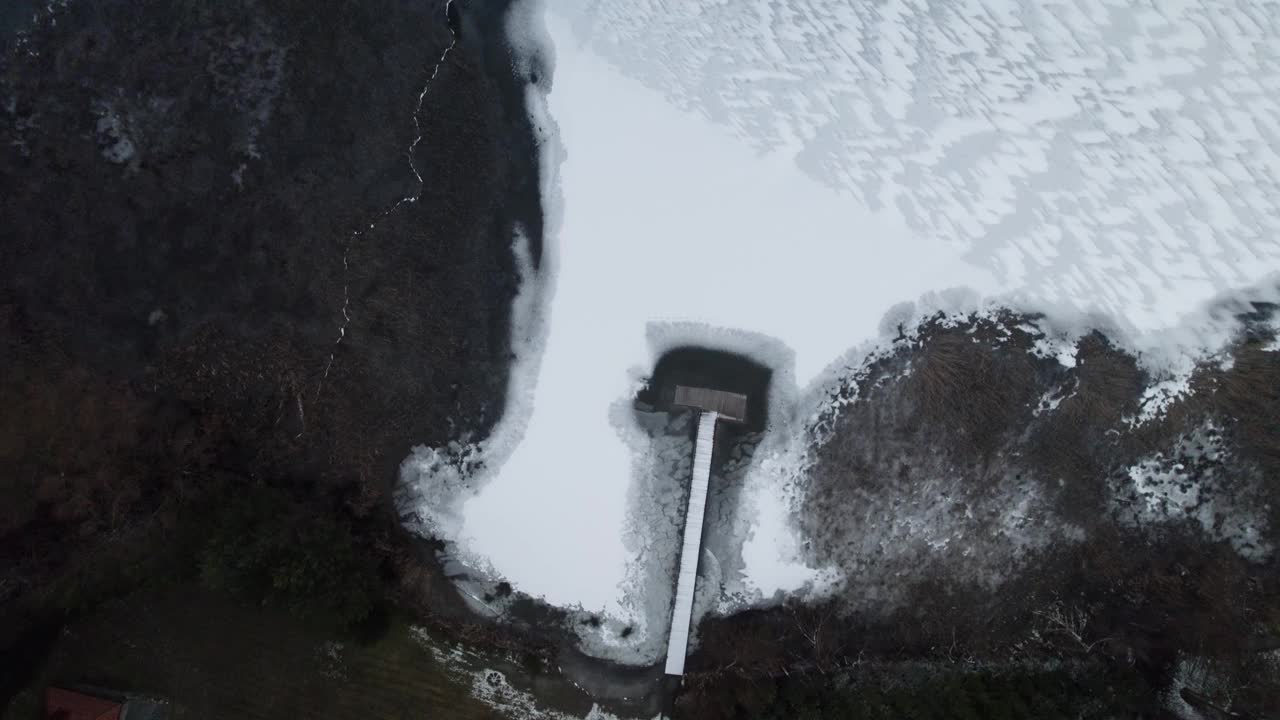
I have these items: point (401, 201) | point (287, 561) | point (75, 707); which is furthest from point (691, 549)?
point (75, 707)

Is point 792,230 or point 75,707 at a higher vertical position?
point 792,230

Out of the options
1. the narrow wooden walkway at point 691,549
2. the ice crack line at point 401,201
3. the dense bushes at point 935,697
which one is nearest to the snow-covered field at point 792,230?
the narrow wooden walkway at point 691,549

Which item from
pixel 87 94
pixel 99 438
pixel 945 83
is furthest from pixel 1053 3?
pixel 99 438

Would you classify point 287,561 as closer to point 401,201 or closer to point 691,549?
point 401,201

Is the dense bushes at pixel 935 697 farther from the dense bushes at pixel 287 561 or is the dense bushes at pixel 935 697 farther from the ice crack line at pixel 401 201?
the ice crack line at pixel 401 201

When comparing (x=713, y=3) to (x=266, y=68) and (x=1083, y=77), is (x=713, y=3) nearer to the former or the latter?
(x=1083, y=77)

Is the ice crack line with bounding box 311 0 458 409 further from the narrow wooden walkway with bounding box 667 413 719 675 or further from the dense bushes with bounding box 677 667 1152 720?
the dense bushes with bounding box 677 667 1152 720
